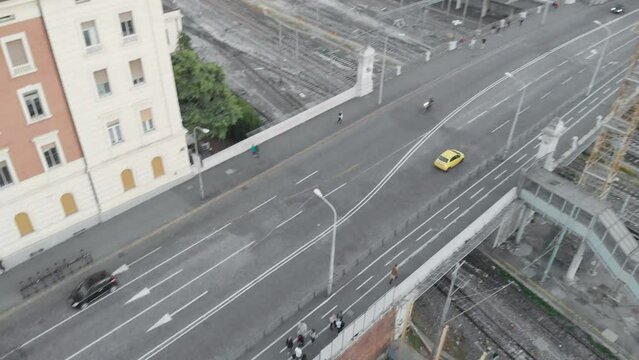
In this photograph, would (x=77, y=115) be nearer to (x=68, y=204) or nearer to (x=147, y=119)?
(x=147, y=119)

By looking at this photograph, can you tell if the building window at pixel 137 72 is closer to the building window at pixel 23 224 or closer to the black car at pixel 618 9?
the building window at pixel 23 224

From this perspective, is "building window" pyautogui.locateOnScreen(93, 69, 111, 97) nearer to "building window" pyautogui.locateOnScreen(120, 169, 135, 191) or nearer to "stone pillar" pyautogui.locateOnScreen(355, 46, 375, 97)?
"building window" pyautogui.locateOnScreen(120, 169, 135, 191)

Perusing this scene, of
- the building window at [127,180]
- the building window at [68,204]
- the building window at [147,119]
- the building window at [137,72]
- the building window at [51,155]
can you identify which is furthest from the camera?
the building window at [127,180]

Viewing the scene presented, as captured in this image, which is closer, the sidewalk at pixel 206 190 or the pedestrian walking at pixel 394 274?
the pedestrian walking at pixel 394 274

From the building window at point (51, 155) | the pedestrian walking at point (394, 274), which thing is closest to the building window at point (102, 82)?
the building window at point (51, 155)

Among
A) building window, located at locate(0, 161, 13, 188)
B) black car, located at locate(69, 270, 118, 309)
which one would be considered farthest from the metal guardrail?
building window, located at locate(0, 161, 13, 188)

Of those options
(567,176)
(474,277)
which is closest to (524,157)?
(567,176)

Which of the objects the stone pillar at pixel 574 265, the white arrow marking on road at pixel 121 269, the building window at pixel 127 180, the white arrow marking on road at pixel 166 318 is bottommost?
the stone pillar at pixel 574 265
